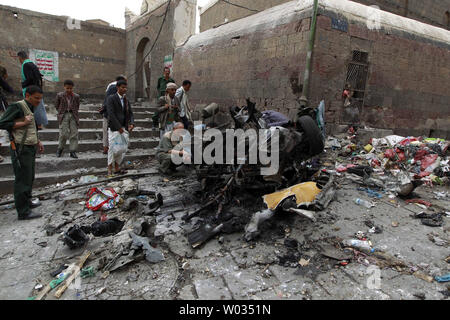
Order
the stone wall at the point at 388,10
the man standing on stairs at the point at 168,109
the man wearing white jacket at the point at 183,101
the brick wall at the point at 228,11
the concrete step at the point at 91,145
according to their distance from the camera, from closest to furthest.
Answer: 1. the concrete step at the point at 91,145
2. the man standing on stairs at the point at 168,109
3. the man wearing white jacket at the point at 183,101
4. the brick wall at the point at 228,11
5. the stone wall at the point at 388,10

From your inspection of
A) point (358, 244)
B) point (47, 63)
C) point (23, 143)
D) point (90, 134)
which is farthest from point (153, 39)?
point (358, 244)

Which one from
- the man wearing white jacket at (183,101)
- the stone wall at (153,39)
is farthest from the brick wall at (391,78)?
the stone wall at (153,39)

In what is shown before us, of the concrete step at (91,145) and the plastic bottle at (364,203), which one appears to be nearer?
the plastic bottle at (364,203)

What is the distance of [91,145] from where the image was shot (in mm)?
6512

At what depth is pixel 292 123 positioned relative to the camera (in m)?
3.97

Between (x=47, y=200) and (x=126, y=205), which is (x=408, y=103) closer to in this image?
(x=126, y=205)

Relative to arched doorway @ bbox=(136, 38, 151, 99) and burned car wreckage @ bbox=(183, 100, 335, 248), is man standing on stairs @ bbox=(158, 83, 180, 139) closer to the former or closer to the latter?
burned car wreckage @ bbox=(183, 100, 335, 248)

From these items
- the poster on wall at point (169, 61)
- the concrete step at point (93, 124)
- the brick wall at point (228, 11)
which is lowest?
the concrete step at point (93, 124)

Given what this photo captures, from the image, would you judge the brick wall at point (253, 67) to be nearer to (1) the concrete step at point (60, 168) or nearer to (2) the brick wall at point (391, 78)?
(2) the brick wall at point (391, 78)

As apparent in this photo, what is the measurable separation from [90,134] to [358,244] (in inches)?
265

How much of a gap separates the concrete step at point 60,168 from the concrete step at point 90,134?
0.81 meters

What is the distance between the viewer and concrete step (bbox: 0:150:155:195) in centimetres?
489

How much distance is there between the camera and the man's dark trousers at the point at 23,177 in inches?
147
